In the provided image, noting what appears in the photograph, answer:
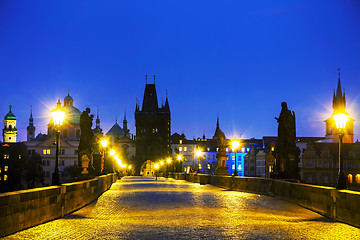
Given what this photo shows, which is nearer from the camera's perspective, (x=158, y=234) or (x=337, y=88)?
(x=158, y=234)

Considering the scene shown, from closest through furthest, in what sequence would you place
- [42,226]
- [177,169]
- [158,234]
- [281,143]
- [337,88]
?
1. [158,234]
2. [42,226]
3. [281,143]
4. [177,169]
5. [337,88]

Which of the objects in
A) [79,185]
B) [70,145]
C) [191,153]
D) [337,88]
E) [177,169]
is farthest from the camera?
[191,153]

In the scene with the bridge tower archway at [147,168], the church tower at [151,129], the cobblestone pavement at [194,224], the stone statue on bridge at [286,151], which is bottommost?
the bridge tower archway at [147,168]

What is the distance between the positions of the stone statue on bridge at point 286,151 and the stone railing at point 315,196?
1066 millimetres

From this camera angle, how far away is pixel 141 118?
165 meters

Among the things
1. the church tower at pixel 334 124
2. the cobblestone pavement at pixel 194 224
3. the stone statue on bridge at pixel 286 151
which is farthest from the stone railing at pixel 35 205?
the church tower at pixel 334 124

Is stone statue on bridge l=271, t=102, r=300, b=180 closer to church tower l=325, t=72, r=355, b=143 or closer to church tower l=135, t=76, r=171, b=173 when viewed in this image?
church tower l=325, t=72, r=355, b=143

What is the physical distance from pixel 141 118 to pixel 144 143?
8310mm

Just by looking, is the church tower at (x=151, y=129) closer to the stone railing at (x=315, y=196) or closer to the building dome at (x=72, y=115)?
the building dome at (x=72, y=115)

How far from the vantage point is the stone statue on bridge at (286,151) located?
25688 millimetres

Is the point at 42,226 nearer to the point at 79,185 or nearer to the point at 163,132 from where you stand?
the point at 79,185

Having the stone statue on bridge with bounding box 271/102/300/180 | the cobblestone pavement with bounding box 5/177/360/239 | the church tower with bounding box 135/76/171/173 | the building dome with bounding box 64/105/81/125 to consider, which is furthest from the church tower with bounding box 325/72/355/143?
the cobblestone pavement with bounding box 5/177/360/239

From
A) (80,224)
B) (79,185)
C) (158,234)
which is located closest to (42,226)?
(80,224)

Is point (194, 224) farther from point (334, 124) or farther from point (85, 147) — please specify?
point (334, 124)
